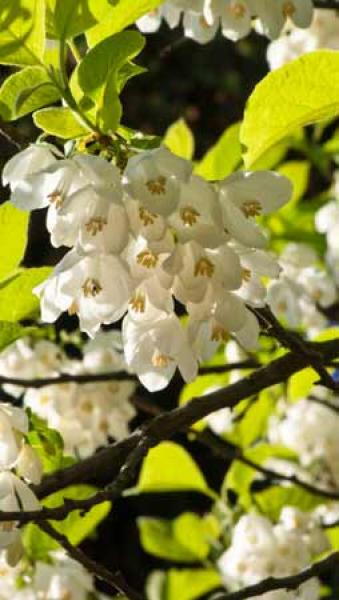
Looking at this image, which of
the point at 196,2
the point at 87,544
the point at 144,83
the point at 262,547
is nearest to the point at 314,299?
the point at 262,547

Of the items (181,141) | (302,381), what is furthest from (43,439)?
(181,141)

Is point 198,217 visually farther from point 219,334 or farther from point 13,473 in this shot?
point 13,473

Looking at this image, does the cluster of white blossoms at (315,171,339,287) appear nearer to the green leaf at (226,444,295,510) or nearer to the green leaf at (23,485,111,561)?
the green leaf at (226,444,295,510)

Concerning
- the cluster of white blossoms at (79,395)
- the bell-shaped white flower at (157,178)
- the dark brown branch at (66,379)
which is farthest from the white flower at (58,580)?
the bell-shaped white flower at (157,178)

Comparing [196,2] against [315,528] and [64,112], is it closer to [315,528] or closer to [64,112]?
[64,112]

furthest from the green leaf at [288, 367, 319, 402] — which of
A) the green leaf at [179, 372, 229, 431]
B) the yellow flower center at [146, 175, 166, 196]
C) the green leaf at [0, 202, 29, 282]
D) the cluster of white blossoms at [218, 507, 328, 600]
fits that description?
the yellow flower center at [146, 175, 166, 196]

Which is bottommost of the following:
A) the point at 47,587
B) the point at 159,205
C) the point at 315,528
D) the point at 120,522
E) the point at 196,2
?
the point at 120,522
